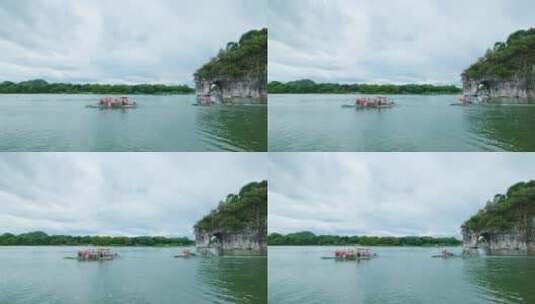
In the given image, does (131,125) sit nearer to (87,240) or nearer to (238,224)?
(238,224)

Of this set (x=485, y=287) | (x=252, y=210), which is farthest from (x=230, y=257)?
(x=485, y=287)

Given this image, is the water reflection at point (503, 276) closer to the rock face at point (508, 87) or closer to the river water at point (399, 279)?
the river water at point (399, 279)

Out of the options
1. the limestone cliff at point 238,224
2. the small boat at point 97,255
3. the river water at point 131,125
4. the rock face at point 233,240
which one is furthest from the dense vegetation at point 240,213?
the small boat at point 97,255

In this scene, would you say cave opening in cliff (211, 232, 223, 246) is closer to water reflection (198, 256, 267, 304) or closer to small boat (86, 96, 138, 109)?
water reflection (198, 256, 267, 304)

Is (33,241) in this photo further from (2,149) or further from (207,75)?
(207,75)

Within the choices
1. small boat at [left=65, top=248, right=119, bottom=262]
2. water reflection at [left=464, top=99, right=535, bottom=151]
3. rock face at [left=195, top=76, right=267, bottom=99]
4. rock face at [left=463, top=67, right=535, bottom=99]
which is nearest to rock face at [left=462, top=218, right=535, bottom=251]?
water reflection at [left=464, top=99, right=535, bottom=151]
